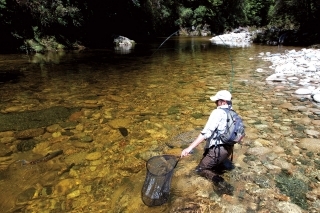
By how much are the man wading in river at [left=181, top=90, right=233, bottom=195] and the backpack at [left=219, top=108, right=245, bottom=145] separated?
0.05 metres

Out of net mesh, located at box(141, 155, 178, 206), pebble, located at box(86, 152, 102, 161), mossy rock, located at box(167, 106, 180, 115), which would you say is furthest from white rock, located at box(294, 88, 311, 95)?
pebble, located at box(86, 152, 102, 161)

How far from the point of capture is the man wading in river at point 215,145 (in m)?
3.29

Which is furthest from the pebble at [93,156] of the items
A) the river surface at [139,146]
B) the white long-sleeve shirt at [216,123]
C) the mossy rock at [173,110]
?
the mossy rock at [173,110]

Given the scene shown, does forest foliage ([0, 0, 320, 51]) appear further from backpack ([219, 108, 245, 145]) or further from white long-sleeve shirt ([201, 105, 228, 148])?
backpack ([219, 108, 245, 145])

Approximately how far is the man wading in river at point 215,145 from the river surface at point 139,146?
13 cm

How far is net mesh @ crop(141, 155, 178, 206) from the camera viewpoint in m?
3.24

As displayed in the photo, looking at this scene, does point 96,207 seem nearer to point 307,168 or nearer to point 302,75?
point 307,168

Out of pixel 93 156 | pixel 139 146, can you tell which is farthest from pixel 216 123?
pixel 93 156

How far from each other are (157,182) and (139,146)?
165 centimetres

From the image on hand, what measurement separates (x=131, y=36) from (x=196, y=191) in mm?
27691

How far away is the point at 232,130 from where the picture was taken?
130 inches

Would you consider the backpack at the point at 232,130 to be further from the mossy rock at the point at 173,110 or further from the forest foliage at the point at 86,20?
the forest foliage at the point at 86,20

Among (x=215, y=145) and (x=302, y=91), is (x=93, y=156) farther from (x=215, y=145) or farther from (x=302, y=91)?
(x=302, y=91)

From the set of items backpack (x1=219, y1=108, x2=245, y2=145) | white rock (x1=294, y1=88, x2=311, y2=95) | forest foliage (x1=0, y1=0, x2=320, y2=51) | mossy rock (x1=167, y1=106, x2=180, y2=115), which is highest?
forest foliage (x1=0, y1=0, x2=320, y2=51)
